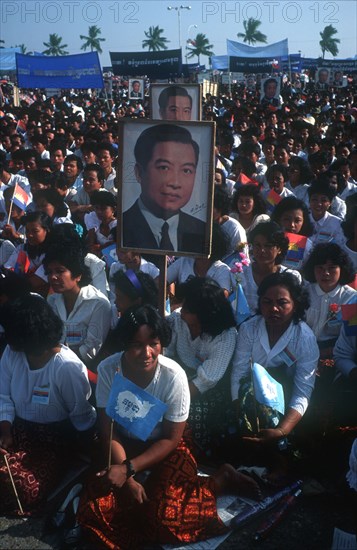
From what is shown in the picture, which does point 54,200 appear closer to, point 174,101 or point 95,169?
point 95,169

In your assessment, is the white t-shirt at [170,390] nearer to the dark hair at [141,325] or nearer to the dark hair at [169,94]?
the dark hair at [141,325]

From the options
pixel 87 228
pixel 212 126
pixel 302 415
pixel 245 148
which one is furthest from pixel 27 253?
pixel 245 148

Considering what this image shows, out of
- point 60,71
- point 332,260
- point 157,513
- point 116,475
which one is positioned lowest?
point 157,513

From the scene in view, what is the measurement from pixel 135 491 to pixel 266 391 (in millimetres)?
920

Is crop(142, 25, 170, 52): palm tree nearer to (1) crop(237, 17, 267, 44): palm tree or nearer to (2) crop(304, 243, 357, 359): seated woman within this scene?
(1) crop(237, 17, 267, 44): palm tree

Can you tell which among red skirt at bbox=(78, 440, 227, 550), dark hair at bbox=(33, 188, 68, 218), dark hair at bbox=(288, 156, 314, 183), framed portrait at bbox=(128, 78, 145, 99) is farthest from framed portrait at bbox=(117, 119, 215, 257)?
framed portrait at bbox=(128, 78, 145, 99)

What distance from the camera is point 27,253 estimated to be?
5.49 metres

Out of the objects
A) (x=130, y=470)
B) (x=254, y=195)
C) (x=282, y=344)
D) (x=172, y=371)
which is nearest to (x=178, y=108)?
(x=254, y=195)

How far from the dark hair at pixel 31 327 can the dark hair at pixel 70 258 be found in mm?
866

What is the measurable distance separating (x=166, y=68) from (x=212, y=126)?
52.9 feet

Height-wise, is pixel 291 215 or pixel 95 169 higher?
pixel 95 169

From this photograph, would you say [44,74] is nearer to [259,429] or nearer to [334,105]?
[334,105]

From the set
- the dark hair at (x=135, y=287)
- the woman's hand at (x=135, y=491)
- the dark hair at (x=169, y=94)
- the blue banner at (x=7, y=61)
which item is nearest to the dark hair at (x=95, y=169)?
the dark hair at (x=169, y=94)

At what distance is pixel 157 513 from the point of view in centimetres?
311
